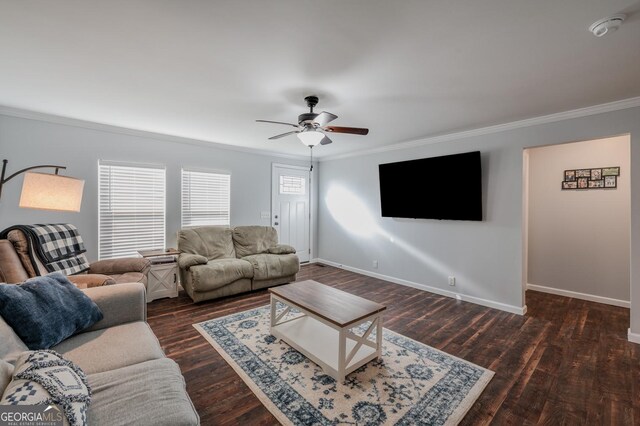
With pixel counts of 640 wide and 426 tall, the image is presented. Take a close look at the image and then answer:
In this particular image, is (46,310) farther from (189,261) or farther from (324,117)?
(324,117)

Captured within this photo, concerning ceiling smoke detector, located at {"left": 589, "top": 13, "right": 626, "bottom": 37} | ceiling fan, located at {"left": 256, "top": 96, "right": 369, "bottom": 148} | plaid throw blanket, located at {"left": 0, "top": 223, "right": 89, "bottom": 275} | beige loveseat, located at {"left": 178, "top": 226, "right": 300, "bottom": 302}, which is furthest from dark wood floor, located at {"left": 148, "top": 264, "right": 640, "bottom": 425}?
ceiling smoke detector, located at {"left": 589, "top": 13, "right": 626, "bottom": 37}

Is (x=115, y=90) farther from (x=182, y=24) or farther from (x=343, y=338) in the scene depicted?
(x=343, y=338)

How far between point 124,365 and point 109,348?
24cm

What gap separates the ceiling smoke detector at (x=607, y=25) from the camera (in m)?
1.54

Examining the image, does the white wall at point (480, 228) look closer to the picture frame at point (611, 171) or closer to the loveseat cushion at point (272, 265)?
the picture frame at point (611, 171)

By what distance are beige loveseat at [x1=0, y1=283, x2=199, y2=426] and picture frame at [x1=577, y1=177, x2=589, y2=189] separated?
212 inches

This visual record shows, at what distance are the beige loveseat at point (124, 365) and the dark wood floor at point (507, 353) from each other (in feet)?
1.94

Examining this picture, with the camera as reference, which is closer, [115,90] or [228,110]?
[115,90]

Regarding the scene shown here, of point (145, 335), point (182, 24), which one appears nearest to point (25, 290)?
point (145, 335)

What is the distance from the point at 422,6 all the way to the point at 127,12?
1.66 m

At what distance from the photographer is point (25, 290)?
64.2 inches

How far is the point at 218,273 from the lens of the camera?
380 centimetres

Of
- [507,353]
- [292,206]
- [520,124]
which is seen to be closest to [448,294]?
[507,353]

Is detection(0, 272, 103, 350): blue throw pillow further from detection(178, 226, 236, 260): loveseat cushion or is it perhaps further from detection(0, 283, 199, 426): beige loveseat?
detection(178, 226, 236, 260): loveseat cushion
